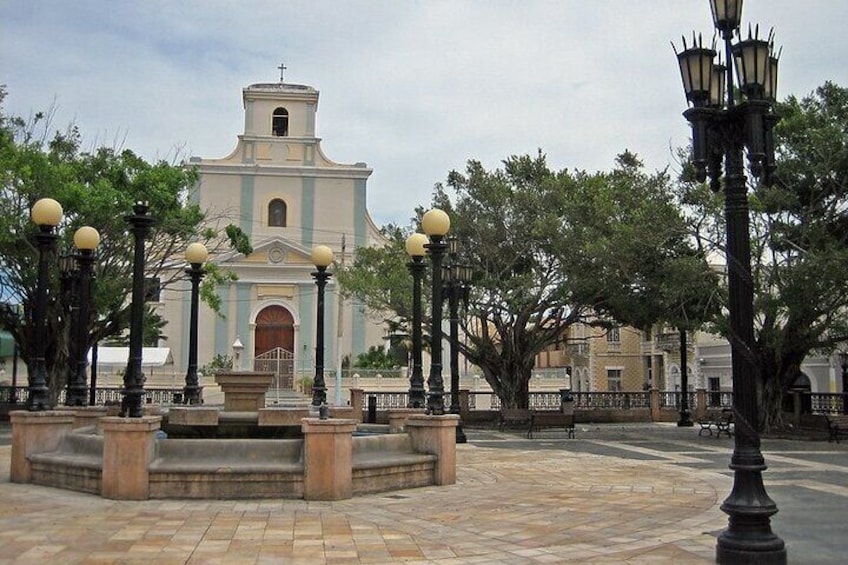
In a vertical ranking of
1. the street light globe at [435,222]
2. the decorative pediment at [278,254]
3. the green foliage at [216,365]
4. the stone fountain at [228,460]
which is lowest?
the stone fountain at [228,460]

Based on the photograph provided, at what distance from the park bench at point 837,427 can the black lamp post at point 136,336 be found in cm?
1812

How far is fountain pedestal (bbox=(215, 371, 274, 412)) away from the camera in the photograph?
14773 millimetres

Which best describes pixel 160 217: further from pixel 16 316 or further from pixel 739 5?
pixel 739 5

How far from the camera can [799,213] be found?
23.6 m

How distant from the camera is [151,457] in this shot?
10906 millimetres

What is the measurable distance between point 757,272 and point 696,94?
16.5 m

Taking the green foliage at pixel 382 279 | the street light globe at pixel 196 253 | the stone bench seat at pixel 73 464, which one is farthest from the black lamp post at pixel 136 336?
the green foliage at pixel 382 279

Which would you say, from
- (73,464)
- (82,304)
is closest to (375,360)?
(82,304)

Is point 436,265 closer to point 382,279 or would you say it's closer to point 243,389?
point 243,389

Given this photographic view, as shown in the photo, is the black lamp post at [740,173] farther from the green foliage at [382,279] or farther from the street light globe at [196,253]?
the green foliage at [382,279]

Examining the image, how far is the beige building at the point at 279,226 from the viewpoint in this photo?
48.3 metres

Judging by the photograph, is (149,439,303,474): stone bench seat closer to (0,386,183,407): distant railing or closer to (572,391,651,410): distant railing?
(0,386,183,407): distant railing

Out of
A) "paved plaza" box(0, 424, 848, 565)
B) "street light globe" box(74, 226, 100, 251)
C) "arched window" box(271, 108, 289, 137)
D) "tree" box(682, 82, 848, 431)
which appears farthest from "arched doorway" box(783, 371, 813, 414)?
"arched window" box(271, 108, 289, 137)

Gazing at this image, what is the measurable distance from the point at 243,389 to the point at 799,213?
16.7 m
